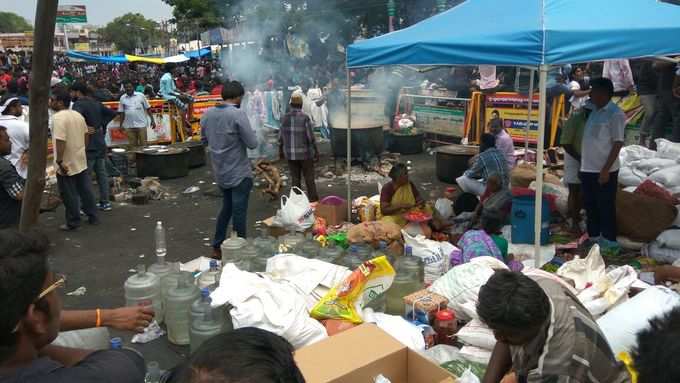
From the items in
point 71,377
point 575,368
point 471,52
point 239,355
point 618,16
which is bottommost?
point 575,368

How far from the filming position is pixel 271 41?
1953cm

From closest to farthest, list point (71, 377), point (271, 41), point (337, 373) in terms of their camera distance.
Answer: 1. point (71, 377)
2. point (337, 373)
3. point (271, 41)

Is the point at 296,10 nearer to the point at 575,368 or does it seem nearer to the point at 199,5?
the point at 199,5

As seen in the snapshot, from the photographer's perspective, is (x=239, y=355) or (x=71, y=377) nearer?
(x=239, y=355)

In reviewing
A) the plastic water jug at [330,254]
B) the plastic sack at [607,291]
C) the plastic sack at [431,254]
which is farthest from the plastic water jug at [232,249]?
the plastic sack at [607,291]

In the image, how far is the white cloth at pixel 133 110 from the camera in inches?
463

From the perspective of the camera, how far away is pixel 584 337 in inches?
91.7

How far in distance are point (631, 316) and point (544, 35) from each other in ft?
7.39

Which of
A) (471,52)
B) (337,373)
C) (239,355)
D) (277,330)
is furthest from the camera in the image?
(471,52)

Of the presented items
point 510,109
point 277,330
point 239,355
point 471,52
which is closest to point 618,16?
point 471,52

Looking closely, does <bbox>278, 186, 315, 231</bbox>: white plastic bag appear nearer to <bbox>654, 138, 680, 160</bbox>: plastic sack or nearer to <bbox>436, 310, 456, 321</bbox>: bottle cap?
<bbox>436, 310, 456, 321</bbox>: bottle cap

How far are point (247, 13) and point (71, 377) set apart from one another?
21.1m

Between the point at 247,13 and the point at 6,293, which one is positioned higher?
the point at 247,13

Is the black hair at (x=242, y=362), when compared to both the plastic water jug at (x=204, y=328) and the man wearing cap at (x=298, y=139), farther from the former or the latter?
the man wearing cap at (x=298, y=139)
